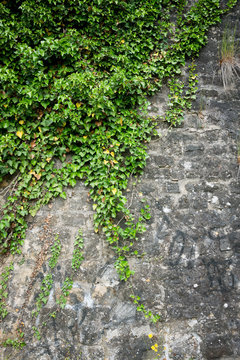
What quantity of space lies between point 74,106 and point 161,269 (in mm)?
1861

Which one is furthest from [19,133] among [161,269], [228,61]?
[228,61]

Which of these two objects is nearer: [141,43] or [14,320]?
[14,320]

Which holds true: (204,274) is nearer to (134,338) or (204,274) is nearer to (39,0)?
(134,338)

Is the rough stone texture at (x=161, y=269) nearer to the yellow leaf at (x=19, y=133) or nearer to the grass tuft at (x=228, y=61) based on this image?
the grass tuft at (x=228, y=61)

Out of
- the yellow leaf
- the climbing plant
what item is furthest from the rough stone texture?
the yellow leaf

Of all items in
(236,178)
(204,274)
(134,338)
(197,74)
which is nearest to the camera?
(134,338)

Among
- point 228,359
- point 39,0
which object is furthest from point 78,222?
point 39,0

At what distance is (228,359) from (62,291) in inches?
66.7

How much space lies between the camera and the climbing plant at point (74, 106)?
2586mm

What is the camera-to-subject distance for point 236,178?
281 cm

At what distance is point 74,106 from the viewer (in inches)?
104

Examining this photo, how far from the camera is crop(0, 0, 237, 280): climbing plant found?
8.48 feet

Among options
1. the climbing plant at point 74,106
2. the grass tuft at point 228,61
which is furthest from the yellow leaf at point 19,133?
the grass tuft at point 228,61

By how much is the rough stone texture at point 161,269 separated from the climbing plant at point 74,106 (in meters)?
0.16
